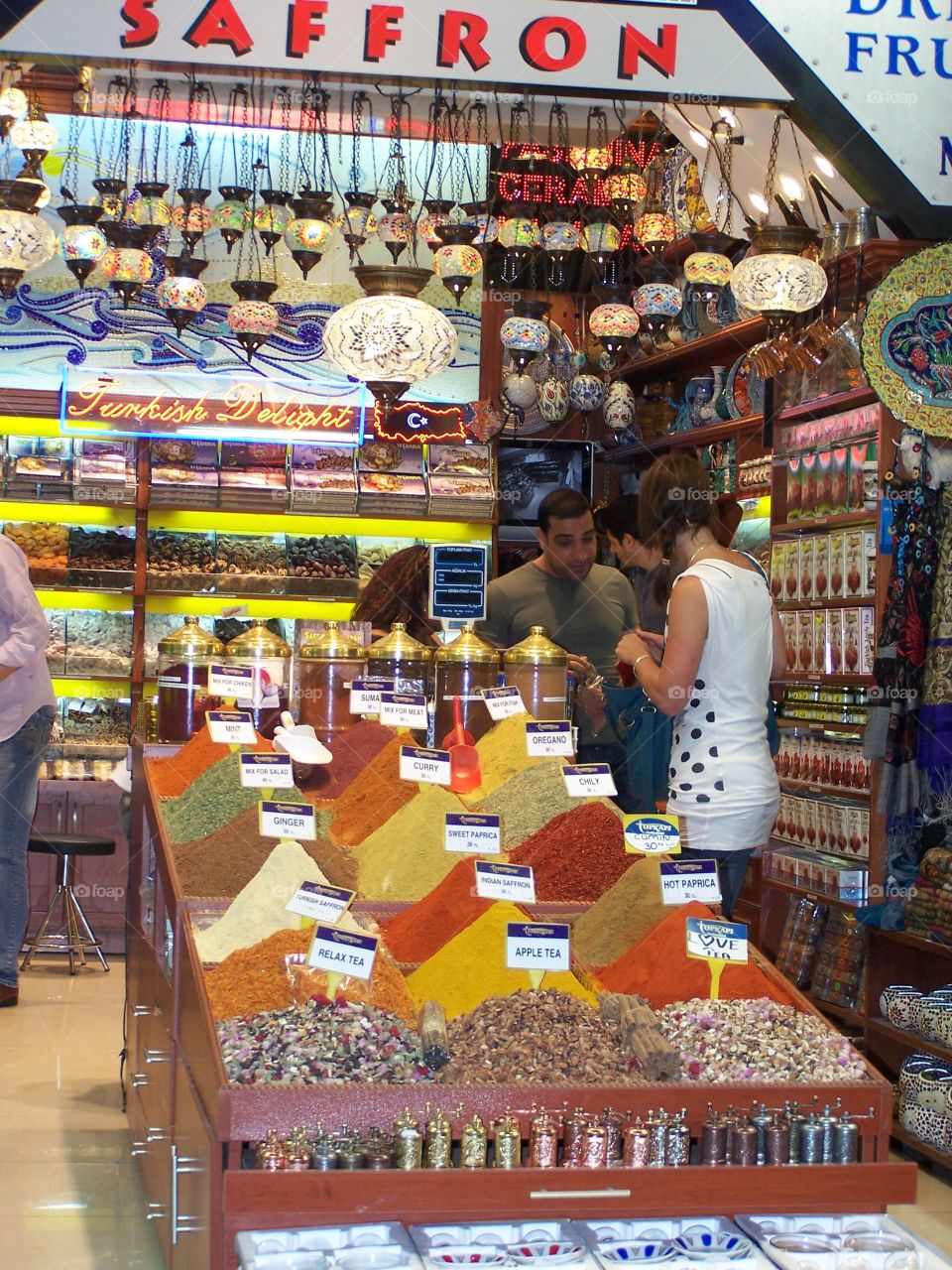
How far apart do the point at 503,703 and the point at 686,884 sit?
47.8 inches

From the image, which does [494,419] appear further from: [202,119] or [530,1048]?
[530,1048]

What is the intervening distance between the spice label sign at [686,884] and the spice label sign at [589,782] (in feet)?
1.68

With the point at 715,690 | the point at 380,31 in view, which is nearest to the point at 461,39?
the point at 380,31

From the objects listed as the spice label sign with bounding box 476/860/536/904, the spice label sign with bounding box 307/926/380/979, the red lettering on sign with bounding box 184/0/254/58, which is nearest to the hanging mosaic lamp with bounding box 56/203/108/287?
Result: the red lettering on sign with bounding box 184/0/254/58

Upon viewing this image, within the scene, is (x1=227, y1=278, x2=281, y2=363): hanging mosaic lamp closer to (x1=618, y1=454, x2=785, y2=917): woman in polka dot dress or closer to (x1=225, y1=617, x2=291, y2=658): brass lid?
(x1=225, y1=617, x2=291, y2=658): brass lid

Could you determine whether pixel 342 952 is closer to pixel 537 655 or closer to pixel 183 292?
pixel 537 655

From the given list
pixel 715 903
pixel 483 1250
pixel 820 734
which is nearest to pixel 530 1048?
pixel 483 1250

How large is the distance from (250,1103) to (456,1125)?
0.92 feet

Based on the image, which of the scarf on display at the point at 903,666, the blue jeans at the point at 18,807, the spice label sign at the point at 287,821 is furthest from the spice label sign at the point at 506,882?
the blue jeans at the point at 18,807

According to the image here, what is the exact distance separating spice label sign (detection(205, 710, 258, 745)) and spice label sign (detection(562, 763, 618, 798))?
2.73 feet

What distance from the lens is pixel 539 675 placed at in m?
4.02

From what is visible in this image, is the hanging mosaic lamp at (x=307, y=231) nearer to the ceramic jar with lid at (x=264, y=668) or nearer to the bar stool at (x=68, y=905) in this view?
the ceramic jar with lid at (x=264, y=668)

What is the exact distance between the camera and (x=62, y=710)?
7.11 metres

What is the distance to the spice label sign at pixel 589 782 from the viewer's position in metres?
3.18
